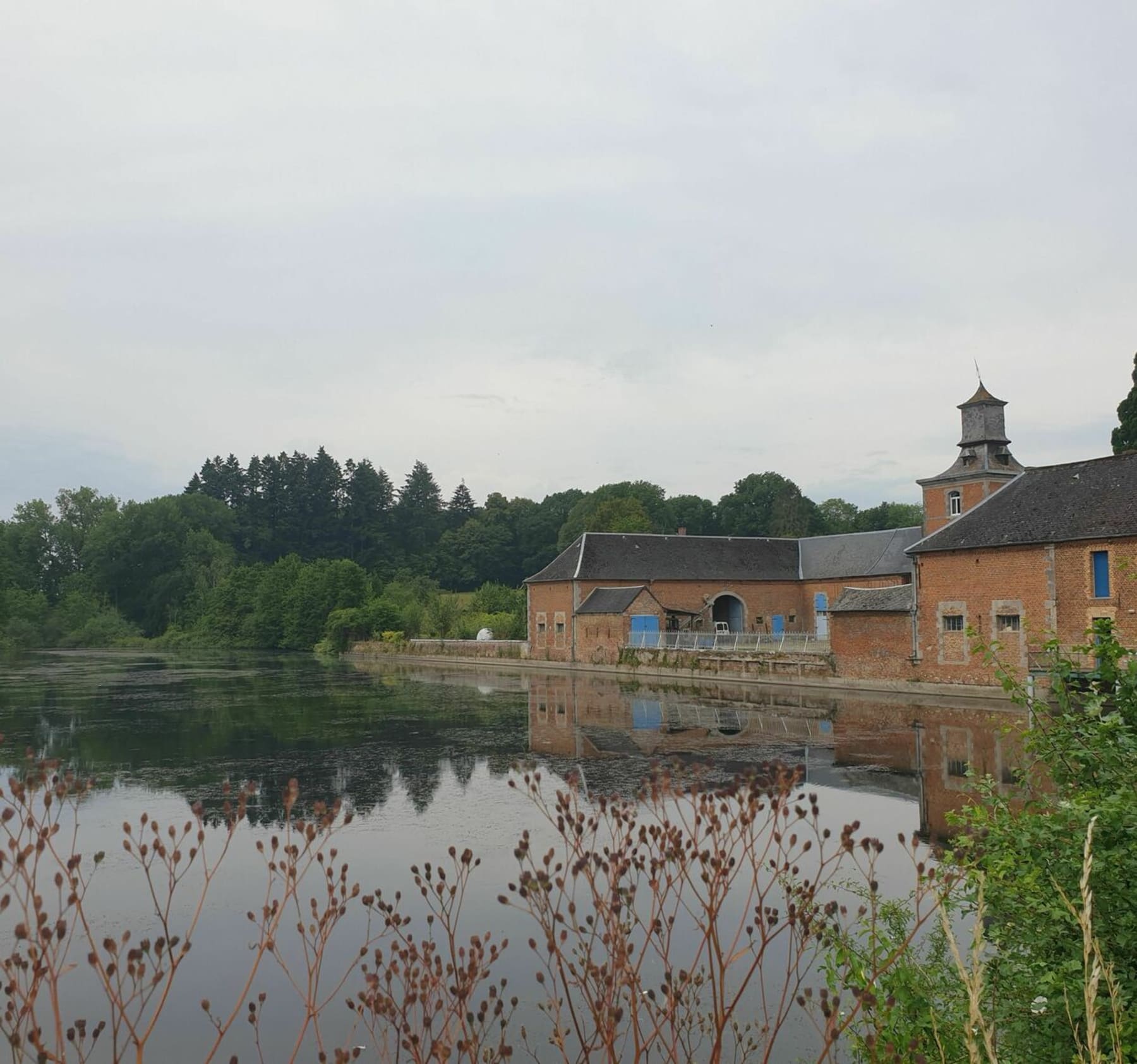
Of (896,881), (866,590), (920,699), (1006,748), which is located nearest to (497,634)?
(866,590)

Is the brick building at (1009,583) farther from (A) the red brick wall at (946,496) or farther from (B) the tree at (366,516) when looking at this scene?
(B) the tree at (366,516)

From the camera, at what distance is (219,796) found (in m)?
12.8

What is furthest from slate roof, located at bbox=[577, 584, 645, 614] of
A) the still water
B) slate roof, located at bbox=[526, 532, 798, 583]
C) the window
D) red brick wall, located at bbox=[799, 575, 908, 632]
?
the window

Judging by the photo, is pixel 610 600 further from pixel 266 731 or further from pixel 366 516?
pixel 366 516

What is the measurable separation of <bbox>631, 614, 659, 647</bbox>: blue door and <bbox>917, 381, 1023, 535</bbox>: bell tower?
38.1ft

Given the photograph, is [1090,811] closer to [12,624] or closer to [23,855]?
[23,855]

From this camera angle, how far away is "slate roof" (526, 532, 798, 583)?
43.8m

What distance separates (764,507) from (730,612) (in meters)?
40.2

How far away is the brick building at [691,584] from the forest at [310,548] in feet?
30.4

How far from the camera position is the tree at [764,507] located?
78.9 meters

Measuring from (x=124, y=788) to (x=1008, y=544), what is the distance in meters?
21.8

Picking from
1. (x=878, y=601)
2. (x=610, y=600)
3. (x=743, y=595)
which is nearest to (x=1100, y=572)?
(x=878, y=601)

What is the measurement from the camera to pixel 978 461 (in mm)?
34906

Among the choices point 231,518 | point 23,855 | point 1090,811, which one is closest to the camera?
point 23,855
